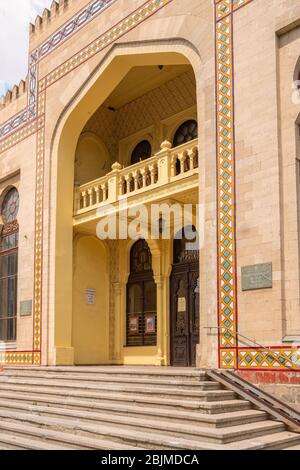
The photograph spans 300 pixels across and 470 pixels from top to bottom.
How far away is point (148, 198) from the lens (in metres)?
11.6

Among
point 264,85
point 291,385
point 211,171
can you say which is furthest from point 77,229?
point 291,385

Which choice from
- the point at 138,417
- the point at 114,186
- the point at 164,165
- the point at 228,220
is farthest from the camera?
the point at 114,186

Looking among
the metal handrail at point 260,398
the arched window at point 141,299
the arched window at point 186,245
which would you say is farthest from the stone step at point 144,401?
the arched window at point 186,245

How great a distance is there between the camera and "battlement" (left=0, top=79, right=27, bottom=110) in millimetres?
15539

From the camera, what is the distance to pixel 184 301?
516 inches

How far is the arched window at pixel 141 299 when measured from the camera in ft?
45.6

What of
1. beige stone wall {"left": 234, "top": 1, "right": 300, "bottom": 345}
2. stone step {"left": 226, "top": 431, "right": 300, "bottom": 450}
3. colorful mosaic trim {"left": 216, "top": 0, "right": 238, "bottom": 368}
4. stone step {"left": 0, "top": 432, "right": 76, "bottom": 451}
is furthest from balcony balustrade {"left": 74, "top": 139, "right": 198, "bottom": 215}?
stone step {"left": 0, "top": 432, "right": 76, "bottom": 451}

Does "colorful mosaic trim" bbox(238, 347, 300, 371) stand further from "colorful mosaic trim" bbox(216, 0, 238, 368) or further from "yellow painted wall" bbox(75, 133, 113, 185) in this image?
"yellow painted wall" bbox(75, 133, 113, 185)

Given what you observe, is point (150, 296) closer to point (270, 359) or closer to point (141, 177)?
point (141, 177)

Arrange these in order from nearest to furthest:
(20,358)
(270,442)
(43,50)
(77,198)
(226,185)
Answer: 1. (270,442)
2. (226,185)
3. (20,358)
4. (77,198)
5. (43,50)

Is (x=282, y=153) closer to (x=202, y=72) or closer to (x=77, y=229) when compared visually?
(x=202, y=72)

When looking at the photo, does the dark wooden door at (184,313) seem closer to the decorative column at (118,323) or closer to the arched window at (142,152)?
the decorative column at (118,323)

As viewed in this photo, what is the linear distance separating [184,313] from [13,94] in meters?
7.75

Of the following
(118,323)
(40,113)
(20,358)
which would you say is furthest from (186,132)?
(20,358)
